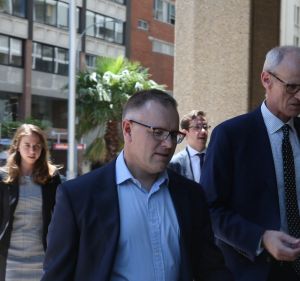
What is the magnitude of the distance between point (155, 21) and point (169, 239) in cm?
5353

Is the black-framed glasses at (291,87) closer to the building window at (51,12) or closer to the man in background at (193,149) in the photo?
the man in background at (193,149)

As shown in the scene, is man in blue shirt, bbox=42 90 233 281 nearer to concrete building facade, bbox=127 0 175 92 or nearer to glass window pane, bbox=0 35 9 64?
glass window pane, bbox=0 35 9 64

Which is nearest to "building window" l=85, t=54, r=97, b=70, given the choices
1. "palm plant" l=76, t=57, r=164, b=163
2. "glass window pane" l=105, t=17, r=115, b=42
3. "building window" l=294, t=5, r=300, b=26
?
"glass window pane" l=105, t=17, r=115, b=42

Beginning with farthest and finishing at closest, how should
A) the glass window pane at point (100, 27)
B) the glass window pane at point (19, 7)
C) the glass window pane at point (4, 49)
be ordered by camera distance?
the glass window pane at point (100, 27)
the glass window pane at point (19, 7)
the glass window pane at point (4, 49)

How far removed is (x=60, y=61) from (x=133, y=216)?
44.4 metres

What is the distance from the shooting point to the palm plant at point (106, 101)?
2861 cm

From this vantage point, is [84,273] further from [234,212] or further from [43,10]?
[43,10]

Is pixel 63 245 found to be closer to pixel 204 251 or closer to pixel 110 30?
pixel 204 251

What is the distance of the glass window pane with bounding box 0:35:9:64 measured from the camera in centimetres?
4194

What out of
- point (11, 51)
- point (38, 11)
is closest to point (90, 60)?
point (38, 11)

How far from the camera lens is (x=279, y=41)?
21.8 feet

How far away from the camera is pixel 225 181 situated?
310 centimetres

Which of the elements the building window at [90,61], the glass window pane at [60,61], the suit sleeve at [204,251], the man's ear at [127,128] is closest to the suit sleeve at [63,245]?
the man's ear at [127,128]

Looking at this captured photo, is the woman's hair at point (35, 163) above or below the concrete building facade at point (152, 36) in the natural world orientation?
below
